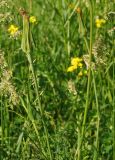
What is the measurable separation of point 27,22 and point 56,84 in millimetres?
1314

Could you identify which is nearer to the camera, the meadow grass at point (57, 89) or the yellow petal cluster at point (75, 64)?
the meadow grass at point (57, 89)

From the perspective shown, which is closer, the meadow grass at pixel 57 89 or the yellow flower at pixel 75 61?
the meadow grass at pixel 57 89

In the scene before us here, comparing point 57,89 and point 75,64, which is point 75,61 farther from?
point 57,89

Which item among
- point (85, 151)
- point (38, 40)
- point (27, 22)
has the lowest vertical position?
point (85, 151)

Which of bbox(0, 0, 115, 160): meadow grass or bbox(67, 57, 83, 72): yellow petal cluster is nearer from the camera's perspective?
bbox(0, 0, 115, 160): meadow grass

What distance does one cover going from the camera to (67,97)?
2471 millimetres

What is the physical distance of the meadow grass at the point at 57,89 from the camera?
1.47m

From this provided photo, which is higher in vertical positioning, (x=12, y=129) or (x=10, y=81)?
(x=10, y=81)

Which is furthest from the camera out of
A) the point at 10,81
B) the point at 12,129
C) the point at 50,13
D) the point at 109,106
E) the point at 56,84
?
the point at 50,13

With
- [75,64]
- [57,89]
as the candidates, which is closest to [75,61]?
[75,64]

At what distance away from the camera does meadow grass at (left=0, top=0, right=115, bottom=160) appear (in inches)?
57.8

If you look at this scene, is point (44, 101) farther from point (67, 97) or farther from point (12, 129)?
point (12, 129)

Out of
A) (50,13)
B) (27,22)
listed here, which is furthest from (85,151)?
(50,13)

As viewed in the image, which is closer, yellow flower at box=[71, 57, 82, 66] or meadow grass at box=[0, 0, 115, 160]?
meadow grass at box=[0, 0, 115, 160]
